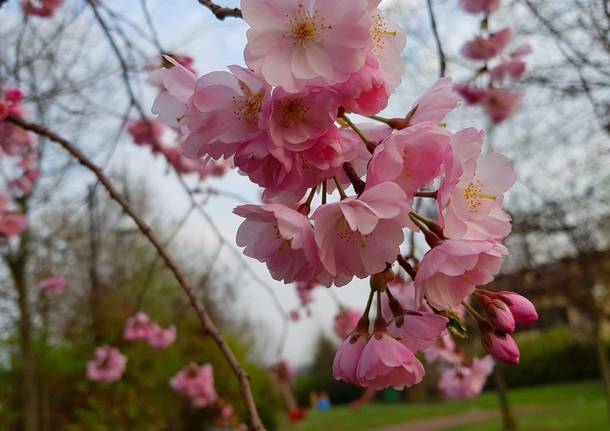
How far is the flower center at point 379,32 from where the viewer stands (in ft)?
2.22

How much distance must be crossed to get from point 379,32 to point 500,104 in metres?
3.40

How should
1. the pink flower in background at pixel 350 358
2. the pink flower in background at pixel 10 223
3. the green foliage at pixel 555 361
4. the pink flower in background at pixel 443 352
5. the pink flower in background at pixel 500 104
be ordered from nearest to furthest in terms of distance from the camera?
the pink flower in background at pixel 350 358 → the pink flower in background at pixel 443 352 → the pink flower in background at pixel 10 223 → the pink flower in background at pixel 500 104 → the green foliage at pixel 555 361

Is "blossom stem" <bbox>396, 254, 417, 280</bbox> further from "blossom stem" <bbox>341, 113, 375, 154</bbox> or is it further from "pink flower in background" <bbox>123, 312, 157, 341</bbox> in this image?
"pink flower in background" <bbox>123, 312, 157, 341</bbox>

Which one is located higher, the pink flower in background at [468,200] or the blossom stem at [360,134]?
the blossom stem at [360,134]

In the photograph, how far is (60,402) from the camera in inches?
274

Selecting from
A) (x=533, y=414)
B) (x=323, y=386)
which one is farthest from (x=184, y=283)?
(x=323, y=386)

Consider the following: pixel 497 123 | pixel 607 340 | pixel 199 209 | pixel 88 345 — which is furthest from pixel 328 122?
pixel 607 340

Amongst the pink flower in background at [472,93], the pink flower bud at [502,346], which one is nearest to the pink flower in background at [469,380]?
the pink flower bud at [502,346]

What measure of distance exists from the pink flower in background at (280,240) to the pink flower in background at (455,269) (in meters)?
0.12

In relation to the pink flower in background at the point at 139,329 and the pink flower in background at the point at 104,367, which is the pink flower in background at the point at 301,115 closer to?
the pink flower in background at the point at 139,329

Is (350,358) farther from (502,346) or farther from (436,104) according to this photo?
(436,104)

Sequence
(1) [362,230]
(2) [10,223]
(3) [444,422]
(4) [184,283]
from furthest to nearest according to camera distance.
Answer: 1. (3) [444,422]
2. (2) [10,223]
3. (4) [184,283]
4. (1) [362,230]

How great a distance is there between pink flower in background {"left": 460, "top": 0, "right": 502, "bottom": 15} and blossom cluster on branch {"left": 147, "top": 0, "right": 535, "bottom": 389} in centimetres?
255

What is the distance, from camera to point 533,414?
9570 millimetres
